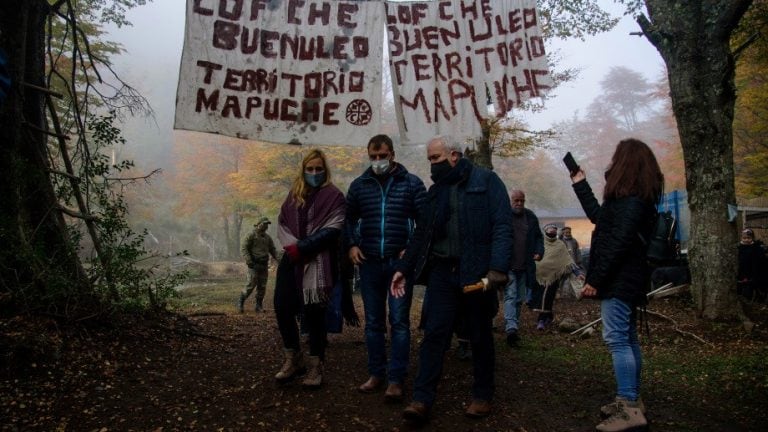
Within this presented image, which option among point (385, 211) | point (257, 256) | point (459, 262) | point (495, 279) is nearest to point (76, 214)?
point (385, 211)

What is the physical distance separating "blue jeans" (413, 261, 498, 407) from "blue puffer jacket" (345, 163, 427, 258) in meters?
0.53

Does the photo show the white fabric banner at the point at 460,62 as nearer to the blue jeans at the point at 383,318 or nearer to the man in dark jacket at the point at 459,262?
the man in dark jacket at the point at 459,262

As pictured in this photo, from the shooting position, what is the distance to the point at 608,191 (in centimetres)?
363

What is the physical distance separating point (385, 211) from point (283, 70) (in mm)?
1753

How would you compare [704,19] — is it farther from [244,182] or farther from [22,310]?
[244,182]

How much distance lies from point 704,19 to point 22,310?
9333 millimetres

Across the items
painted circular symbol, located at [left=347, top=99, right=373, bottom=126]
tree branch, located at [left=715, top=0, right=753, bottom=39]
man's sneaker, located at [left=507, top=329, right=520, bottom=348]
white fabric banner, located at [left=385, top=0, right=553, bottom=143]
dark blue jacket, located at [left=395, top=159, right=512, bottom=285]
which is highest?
tree branch, located at [left=715, top=0, right=753, bottom=39]

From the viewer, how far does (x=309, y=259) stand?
4.21 meters

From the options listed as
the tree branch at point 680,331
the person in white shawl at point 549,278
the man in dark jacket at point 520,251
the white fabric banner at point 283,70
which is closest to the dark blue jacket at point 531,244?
the man in dark jacket at point 520,251

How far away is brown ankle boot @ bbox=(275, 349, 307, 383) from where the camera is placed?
4.27 m

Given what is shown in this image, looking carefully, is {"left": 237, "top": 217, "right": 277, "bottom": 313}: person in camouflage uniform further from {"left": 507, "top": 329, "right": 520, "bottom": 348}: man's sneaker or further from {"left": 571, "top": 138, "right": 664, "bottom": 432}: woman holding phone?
{"left": 571, "top": 138, "right": 664, "bottom": 432}: woman holding phone

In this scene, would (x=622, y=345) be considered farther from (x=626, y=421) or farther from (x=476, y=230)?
(x=476, y=230)

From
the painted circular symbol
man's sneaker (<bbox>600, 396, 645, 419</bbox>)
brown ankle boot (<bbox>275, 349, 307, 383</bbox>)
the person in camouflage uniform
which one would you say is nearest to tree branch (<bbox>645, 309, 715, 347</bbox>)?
man's sneaker (<bbox>600, 396, 645, 419</bbox>)

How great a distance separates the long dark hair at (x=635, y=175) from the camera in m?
3.55
